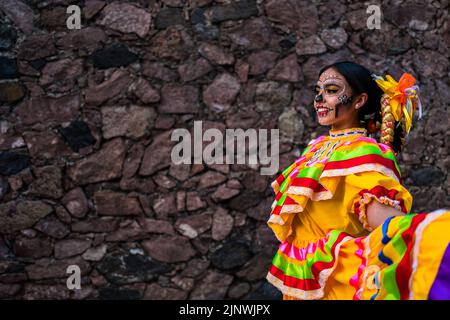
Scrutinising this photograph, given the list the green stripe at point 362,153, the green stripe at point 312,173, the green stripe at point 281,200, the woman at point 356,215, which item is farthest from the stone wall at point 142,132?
the green stripe at point 362,153

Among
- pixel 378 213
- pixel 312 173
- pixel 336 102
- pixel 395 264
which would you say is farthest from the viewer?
pixel 336 102

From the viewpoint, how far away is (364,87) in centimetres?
189

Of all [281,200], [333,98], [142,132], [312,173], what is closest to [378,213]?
[312,173]

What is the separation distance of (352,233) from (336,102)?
553 mm

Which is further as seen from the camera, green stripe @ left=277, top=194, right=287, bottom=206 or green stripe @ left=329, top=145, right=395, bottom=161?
green stripe @ left=277, top=194, right=287, bottom=206

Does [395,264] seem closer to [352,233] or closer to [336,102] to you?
[352,233]

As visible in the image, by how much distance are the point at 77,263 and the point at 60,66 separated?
149 centimetres

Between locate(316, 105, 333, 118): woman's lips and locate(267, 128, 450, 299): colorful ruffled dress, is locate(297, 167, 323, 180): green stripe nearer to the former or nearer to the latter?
locate(267, 128, 450, 299): colorful ruffled dress

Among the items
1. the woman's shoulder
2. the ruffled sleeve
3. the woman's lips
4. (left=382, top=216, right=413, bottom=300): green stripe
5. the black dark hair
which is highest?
the black dark hair

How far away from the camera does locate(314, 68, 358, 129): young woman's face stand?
1.88m

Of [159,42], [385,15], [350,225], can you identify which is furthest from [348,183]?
[385,15]

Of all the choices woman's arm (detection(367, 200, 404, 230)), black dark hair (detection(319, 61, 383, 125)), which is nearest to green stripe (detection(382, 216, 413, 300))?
woman's arm (detection(367, 200, 404, 230))

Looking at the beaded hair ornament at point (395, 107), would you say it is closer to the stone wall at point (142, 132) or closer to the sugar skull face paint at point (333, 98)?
the sugar skull face paint at point (333, 98)

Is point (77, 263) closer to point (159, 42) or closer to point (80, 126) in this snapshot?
point (80, 126)
